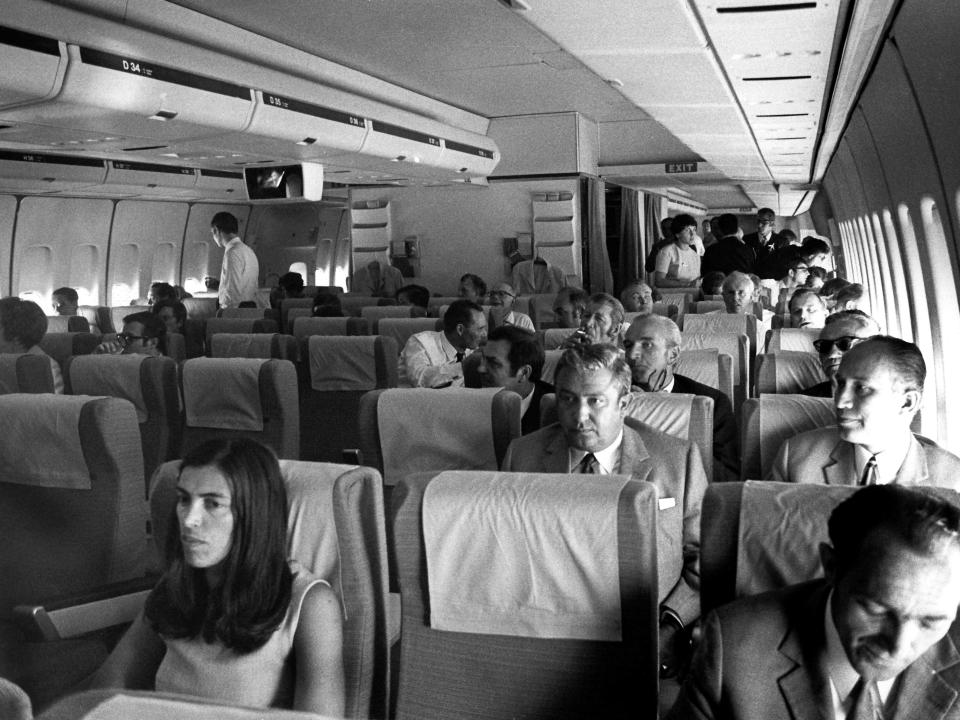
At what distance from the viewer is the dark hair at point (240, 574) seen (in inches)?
102

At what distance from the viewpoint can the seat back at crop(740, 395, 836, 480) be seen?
13.1 feet

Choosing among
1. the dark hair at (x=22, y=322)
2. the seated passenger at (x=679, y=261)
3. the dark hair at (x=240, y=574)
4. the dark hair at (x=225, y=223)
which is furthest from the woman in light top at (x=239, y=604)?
the seated passenger at (x=679, y=261)

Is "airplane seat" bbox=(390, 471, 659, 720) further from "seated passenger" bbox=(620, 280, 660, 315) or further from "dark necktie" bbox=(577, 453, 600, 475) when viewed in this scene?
"seated passenger" bbox=(620, 280, 660, 315)

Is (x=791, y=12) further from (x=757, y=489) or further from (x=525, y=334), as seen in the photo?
(x=757, y=489)

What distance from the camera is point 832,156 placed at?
14.5m

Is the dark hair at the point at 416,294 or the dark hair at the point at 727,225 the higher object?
the dark hair at the point at 727,225

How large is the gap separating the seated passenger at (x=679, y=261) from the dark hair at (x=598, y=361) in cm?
928

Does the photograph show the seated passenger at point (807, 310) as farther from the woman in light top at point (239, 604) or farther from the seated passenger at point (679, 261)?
the woman in light top at point (239, 604)

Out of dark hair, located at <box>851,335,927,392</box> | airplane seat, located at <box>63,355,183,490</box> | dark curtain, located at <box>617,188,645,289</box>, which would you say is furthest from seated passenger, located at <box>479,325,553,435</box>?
dark curtain, located at <box>617,188,645,289</box>

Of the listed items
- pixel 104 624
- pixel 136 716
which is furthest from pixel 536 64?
pixel 136 716

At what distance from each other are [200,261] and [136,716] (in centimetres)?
2025

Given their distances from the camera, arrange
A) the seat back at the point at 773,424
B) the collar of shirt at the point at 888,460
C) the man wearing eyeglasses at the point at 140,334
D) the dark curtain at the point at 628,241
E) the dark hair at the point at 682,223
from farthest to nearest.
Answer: the dark curtain at the point at 628,241
the dark hair at the point at 682,223
the man wearing eyeglasses at the point at 140,334
the seat back at the point at 773,424
the collar of shirt at the point at 888,460

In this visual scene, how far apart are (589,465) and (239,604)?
1.54 meters

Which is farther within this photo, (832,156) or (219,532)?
(832,156)
